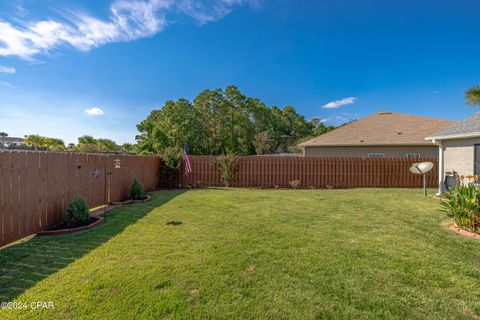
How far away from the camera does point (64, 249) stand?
3.48 meters

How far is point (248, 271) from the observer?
2775mm

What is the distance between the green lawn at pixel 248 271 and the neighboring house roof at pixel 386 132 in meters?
10.8

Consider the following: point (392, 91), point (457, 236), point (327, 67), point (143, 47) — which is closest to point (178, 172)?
point (143, 47)

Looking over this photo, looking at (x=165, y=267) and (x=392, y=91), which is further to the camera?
(x=392, y=91)

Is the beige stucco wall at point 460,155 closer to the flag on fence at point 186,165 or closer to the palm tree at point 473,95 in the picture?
the palm tree at point 473,95

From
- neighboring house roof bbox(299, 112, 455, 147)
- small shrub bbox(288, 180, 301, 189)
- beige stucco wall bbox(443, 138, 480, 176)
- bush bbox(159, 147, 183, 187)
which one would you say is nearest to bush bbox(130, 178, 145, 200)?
bush bbox(159, 147, 183, 187)

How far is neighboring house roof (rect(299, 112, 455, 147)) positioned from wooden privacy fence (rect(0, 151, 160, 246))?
1278 centimetres

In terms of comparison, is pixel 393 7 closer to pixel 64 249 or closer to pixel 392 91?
pixel 392 91

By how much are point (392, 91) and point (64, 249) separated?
1981 cm

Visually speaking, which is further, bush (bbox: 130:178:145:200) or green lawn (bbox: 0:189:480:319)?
bush (bbox: 130:178:145:200)

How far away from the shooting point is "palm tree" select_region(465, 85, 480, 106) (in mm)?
8711

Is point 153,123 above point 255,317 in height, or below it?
above

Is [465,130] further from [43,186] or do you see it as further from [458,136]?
[43,186]

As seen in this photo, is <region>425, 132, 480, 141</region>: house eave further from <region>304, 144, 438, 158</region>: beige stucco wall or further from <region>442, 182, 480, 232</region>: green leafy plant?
<region>304, 144, 438, 158</region>: beige stucco wall
